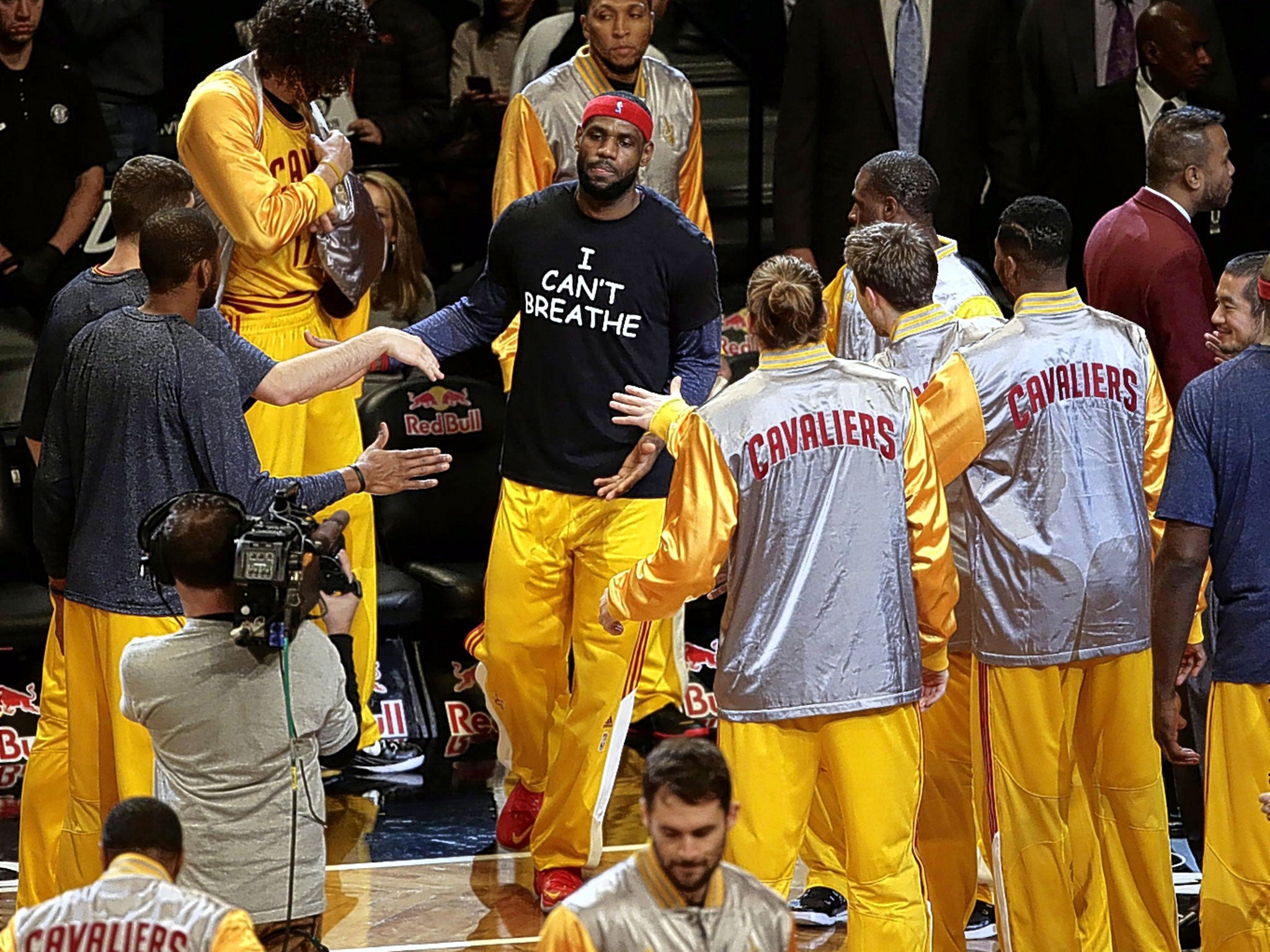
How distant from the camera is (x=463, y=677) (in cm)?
770

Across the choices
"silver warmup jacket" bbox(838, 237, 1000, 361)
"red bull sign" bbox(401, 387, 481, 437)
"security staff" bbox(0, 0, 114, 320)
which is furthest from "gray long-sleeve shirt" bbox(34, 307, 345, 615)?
"security staff" bbox(0, 0, 114, 320)

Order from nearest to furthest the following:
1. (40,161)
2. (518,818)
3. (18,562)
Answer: (518,818) < (18,562) < (40,161)

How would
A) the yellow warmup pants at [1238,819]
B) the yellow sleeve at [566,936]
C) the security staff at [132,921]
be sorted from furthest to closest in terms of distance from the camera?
1. the yellow warmup pants at [1238,819]
2. the yellow sleeve at [566,936]
3. the security staff at [132,921]

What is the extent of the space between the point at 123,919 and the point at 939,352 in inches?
110

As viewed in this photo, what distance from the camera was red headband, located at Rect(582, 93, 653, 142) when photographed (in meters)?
5.75

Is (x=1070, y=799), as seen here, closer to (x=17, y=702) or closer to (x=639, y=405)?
(x=639, y=405)

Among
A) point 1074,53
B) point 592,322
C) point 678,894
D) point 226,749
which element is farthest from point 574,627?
point 1074,53

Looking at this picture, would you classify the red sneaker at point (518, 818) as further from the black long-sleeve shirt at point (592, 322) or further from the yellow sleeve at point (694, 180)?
the yellow sleeve at point (694, 180)

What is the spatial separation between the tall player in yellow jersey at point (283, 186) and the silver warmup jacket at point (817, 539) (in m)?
2.06

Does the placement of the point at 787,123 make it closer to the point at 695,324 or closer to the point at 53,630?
the point at 695,324

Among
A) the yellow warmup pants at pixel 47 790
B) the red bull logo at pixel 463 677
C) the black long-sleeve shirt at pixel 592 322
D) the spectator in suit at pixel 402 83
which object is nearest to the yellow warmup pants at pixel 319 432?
the red bull logo at pixel 463 677

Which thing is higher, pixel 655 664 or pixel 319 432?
pixel 319 432

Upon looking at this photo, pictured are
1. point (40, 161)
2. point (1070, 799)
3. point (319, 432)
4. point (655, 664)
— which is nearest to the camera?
point (1070, 799)

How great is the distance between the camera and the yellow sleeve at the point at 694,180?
7.25 meters
